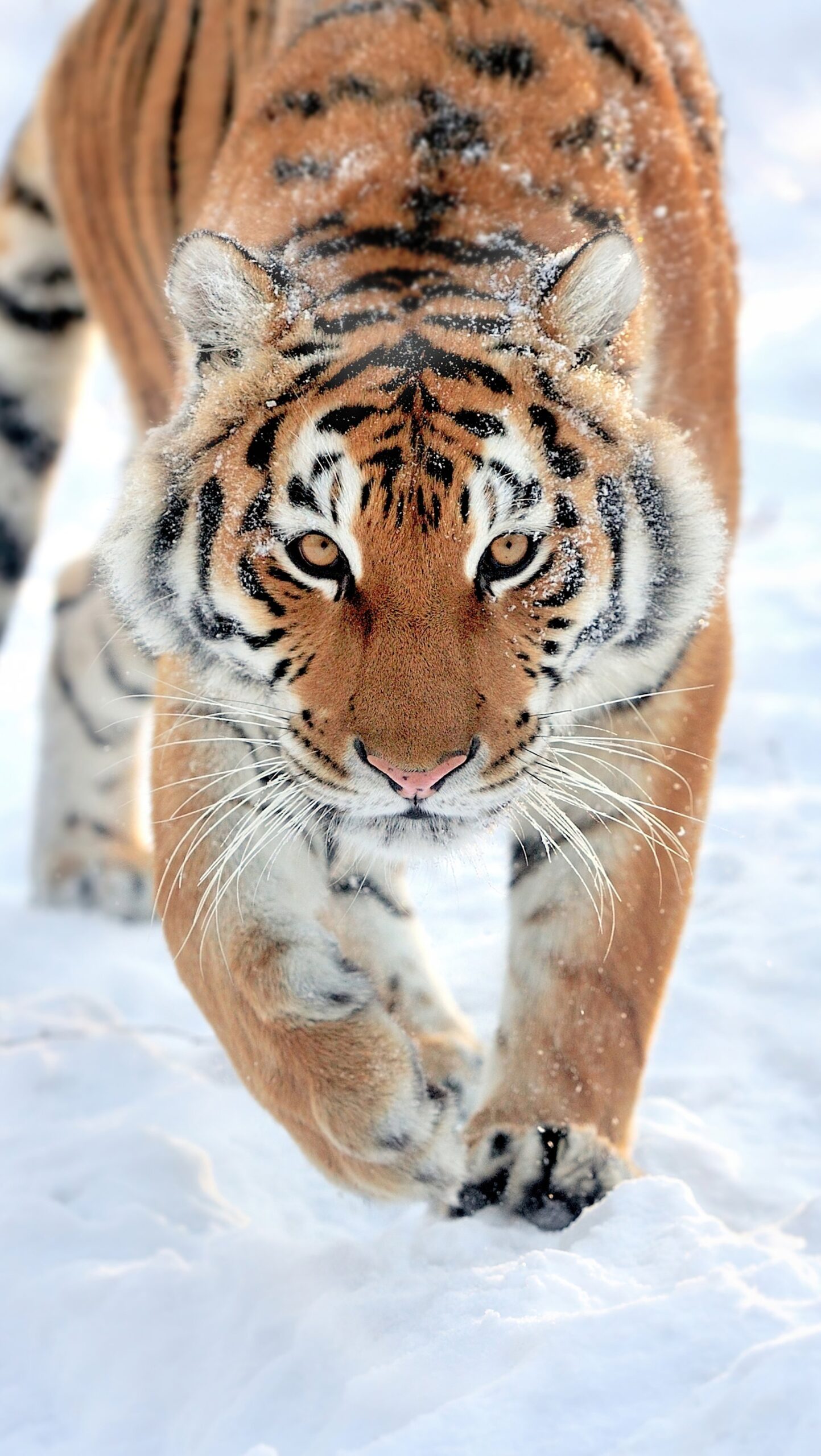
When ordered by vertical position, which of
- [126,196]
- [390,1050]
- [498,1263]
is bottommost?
[498,1263]

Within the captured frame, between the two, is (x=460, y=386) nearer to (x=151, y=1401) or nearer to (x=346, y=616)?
(x=346, y=616)

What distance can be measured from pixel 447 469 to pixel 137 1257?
3.33 ft

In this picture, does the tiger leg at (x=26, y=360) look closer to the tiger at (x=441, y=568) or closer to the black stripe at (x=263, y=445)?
the tiger at (x=441, y=568)

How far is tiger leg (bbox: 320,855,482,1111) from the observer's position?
253 centimetres

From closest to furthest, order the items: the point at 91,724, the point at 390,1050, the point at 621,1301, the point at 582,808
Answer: the point at 621,1301
the point at 390,1050
the point at 582,808
the point at 91,724

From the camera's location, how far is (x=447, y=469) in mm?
1801

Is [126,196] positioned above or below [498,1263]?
above

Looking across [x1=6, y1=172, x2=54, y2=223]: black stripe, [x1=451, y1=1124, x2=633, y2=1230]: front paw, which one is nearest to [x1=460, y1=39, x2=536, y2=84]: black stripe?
[x1=451, y1=1124, x2=633, y2=1230]: front paw

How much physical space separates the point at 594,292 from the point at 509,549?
31cm

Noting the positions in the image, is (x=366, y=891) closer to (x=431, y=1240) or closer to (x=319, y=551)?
(x=431, y=1240)

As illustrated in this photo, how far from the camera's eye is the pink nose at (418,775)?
1762 mm

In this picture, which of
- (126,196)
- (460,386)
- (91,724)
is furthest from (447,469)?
(91,724)

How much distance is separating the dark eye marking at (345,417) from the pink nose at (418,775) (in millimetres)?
363

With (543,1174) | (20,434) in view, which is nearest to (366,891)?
(543,1174)
